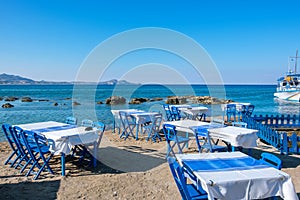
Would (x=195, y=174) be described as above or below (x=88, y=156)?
above

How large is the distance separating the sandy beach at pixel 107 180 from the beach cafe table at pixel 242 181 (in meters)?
1.36

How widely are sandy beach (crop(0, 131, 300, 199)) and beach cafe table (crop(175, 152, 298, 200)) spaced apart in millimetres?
1364

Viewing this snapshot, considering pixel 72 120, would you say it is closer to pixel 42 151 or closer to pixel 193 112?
pixel 42 151

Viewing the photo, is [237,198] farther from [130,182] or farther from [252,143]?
[252,143]

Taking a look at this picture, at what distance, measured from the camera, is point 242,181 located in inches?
97.4

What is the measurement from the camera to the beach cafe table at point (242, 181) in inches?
95.0

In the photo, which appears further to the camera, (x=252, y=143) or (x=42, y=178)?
(x=252, y=143)

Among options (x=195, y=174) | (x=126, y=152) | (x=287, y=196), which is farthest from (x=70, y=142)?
(x=287, y=196)

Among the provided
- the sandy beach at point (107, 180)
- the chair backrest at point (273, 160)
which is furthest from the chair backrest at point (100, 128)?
the chair backrest at point (273, 160)

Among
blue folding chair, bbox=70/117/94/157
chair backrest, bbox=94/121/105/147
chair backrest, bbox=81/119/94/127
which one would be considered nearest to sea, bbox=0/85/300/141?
blue folding chair, bbox=70/117/94/157

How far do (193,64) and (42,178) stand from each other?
21.9ft

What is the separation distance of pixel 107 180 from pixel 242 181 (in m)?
2.77

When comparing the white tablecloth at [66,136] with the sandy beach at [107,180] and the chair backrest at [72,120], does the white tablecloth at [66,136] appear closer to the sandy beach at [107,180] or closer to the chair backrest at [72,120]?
the sandy beach at [107,180]

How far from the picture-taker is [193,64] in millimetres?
9336
